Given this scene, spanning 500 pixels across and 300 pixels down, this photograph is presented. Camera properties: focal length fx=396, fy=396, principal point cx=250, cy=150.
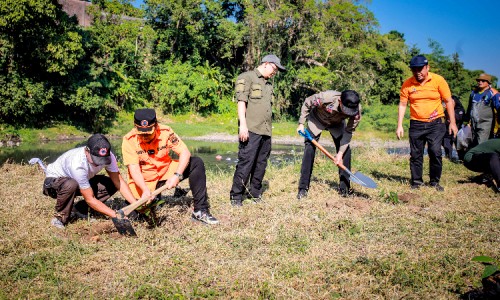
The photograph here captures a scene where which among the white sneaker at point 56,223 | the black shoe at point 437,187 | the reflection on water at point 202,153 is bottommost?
the reflection on water at point 202,153

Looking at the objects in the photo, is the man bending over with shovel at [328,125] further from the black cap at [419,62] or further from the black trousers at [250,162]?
the black cap at [419,62]

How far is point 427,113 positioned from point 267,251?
3.48 m

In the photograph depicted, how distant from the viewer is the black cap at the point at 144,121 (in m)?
3.91

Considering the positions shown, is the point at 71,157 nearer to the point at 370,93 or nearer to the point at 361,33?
the point at 361,33

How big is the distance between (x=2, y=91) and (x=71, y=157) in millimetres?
11637

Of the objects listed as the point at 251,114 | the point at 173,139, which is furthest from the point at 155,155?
the point at 251,114

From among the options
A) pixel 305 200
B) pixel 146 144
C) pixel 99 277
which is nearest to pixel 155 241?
pixel 99 277

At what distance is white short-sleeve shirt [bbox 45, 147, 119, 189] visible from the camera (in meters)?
3.96

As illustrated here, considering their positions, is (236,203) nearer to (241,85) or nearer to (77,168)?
(241,85)

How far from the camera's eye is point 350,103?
4703mm

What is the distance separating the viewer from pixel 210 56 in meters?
23.4

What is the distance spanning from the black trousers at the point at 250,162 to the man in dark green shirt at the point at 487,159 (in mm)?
3021

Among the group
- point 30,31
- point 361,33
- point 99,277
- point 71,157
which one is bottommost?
point 99,277

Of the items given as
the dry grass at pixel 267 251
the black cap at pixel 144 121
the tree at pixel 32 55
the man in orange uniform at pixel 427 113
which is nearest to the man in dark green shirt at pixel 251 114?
the dry grass at pixel 267 251
